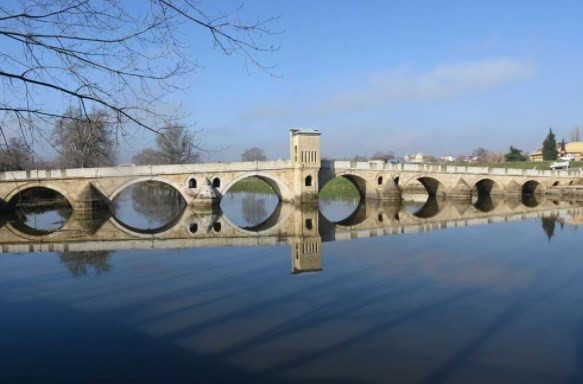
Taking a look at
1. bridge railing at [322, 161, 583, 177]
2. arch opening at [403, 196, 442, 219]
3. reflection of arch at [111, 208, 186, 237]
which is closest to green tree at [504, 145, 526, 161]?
bridge railing at [322, 161, 583, 177]

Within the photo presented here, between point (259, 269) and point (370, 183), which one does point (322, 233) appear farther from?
point (370, 183)

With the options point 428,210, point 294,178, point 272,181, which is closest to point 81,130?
point 428,210

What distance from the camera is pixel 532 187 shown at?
3597 centimetres

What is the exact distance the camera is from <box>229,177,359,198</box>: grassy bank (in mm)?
39844

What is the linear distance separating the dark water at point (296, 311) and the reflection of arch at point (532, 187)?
21.0 metres

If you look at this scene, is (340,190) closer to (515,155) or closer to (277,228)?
(277,228)

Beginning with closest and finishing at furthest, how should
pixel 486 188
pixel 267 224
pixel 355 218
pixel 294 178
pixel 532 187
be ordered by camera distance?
pixel 267 224 → pixel 355 218 → pixel 294 178 → pixel 486 188 → pixel 532 187

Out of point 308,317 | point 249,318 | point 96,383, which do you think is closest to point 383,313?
point 308,317

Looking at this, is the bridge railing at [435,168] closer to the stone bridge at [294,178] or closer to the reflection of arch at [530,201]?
the stone bridge at [294,178]

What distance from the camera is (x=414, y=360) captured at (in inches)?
237

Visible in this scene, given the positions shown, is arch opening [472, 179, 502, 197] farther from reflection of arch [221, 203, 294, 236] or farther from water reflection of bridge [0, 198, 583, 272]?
reflection of arch [221, 203, 294, 236]

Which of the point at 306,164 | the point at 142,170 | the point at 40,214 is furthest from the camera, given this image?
the point at 306,164

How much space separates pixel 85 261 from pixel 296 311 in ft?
24.5

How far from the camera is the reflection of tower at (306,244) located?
39.3 ft
